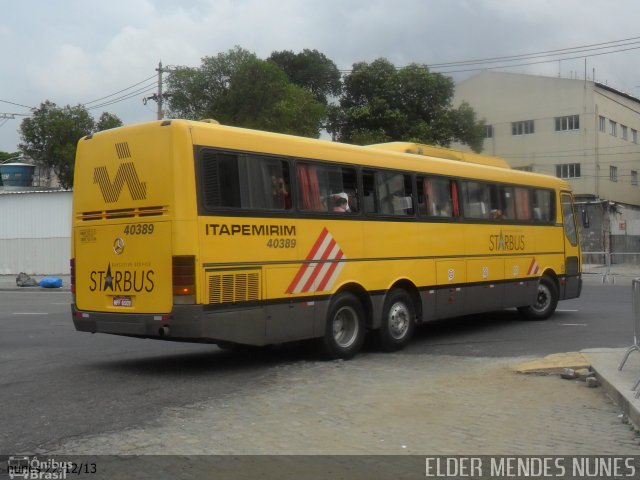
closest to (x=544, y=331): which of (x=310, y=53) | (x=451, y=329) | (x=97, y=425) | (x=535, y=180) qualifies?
(x=451, y=329)

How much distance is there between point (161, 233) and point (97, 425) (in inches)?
108

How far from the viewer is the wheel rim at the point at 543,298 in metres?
15.9

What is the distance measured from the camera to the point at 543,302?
52.5 ft

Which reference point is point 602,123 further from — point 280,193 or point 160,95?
point 280,193

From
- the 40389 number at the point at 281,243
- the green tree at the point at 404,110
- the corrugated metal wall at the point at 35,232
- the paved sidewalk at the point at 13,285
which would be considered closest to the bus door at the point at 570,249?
the 40389 number at the point at 281,243

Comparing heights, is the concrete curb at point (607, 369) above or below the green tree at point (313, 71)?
below

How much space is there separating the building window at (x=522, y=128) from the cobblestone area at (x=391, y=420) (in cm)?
3454

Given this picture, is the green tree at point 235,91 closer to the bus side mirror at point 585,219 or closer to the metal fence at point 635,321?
the bus side mirror at point 585,219

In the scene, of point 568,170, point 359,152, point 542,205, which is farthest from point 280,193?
point 568,170

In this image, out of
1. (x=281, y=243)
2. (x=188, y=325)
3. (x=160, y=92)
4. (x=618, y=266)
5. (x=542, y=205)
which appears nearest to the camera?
(x=188, y=325)

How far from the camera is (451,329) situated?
48.4ft

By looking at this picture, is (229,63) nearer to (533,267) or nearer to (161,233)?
(533,267)

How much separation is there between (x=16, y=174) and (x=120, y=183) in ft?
146

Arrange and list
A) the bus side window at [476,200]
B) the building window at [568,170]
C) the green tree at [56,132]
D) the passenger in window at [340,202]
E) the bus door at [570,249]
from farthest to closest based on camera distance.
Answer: the green tree at [56,132]
the building window at [568,170]
the bus door at [570,249]
the bus side window at [476,200]
the passenger in window at [340,202]
